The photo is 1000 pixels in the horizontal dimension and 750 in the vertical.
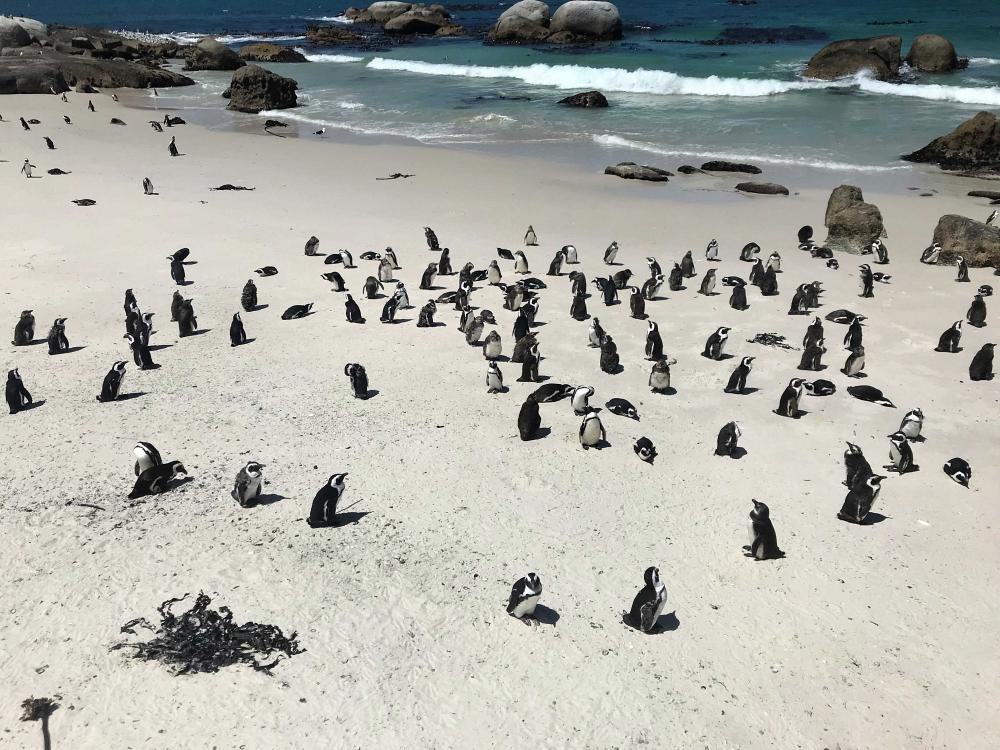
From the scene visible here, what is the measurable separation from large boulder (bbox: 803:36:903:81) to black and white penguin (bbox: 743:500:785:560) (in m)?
33.6

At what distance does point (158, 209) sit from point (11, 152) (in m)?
7.95

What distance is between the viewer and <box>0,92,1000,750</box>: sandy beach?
19.6 feet

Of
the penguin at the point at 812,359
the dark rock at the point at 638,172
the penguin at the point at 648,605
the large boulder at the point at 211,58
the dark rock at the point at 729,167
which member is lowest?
the penguin at the point at 648,605

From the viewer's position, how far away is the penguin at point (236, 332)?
39.1 ft

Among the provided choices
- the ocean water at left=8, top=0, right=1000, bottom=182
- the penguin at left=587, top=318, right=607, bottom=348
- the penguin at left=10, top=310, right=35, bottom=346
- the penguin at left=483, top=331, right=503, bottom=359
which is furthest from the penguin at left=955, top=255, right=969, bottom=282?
the penguin at left=10, top=310, right=35, bottom=346

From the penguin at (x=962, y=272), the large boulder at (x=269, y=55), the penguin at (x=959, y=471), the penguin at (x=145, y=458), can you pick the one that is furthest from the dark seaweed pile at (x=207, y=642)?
the large boulder at (x=269, y=55)

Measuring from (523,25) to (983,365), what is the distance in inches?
1872

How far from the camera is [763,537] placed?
7.54 meters

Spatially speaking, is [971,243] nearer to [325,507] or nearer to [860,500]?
[860,500]

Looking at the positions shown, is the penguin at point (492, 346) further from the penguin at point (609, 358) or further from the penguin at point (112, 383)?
the penguin at point (112, 383)

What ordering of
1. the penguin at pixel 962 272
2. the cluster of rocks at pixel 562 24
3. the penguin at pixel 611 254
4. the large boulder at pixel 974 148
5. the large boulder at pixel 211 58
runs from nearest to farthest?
the penguin at pixel 962 272 < the penguin at pixel 611 254 < the large boulder at pixel 974 148 < the large boulder at pixel 211 58 < the cluster of rocks at pixel 562 24

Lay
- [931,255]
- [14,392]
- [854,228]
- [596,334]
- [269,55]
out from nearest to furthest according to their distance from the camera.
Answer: [14,392], [596,334], [931,255], [854,228], [269,55]

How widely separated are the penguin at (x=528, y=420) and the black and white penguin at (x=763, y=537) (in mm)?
2703

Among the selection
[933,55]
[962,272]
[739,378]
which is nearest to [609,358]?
[739,378]
